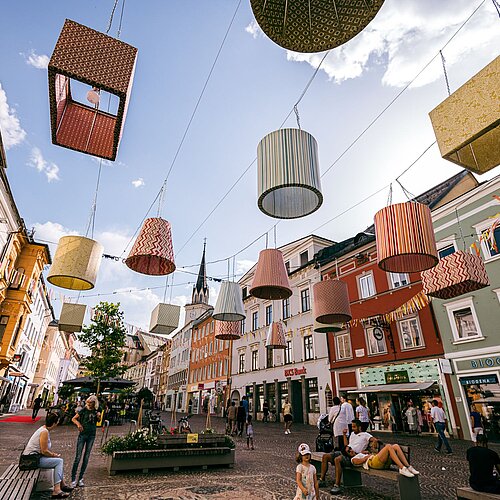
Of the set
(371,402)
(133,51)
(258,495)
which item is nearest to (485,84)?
(133,51)

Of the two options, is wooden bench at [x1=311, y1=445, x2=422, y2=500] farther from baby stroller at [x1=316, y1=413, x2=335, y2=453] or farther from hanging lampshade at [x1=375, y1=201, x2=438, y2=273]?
hanging lampshade at [x1=375, y1=201, x2=438, y2=273]

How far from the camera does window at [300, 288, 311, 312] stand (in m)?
27.5

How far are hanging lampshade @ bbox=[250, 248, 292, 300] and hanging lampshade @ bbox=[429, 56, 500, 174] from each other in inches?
184

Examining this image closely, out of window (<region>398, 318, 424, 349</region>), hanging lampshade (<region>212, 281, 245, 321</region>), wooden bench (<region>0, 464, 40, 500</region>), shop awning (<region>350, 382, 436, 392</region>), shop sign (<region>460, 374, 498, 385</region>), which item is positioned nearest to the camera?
wooden bench (<region>0, 464, 40, 500</region>)

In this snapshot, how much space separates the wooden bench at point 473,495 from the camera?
445 centimetres

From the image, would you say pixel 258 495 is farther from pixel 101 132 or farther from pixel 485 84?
pixel 485 84

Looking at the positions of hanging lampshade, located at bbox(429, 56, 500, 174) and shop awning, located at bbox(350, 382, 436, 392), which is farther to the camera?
shop awning, located at bbox(350, 382, 436, 392)

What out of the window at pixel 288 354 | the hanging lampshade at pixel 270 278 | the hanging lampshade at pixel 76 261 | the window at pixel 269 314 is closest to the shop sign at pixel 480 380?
the hanging lampshade at pixel 270 278

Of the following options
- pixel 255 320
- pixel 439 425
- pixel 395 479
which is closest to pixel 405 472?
pixel 395 479

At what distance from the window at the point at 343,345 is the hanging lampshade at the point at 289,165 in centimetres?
1915

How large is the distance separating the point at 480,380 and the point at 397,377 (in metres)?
4.43

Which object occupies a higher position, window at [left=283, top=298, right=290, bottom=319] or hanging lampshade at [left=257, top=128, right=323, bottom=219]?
window at [left=283, top=298, right=290, bottom=319]

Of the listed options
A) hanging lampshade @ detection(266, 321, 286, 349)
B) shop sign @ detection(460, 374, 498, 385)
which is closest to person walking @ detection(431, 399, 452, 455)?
shop sign @ detection(460, 374, 498, 385)

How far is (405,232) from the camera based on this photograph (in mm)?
5617
